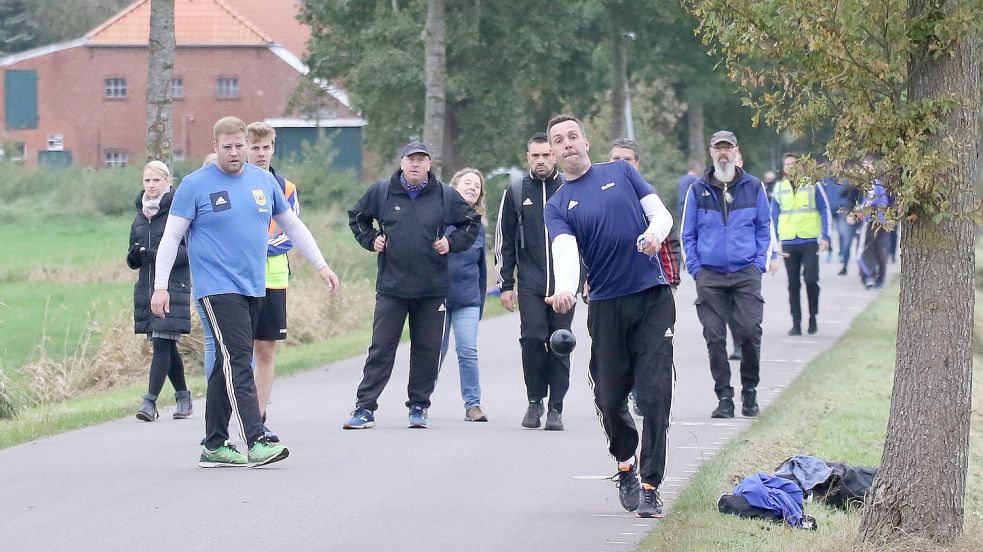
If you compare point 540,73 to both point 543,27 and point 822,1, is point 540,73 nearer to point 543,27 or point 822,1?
point 543,27

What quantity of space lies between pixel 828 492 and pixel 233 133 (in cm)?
389

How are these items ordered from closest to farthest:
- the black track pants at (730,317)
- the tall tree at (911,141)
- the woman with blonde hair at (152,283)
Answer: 1. the tall tree at (911,141)
2. the woman with blonde hair at (152,283)
3. the black track pants at (730,317)

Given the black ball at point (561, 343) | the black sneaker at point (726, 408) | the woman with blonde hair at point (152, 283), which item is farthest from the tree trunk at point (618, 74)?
the black ball at point (561, 343)

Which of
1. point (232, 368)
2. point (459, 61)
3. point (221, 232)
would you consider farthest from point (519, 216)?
point (459, 61)

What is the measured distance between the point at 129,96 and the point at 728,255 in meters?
58.0

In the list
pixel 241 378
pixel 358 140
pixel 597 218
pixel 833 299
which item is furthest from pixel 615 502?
pixel 358 140

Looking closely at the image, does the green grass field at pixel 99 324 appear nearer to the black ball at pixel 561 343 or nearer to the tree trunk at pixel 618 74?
the black ball at pixel 561 343

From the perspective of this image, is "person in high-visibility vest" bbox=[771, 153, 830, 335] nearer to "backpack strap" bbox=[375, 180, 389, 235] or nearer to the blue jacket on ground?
"backpack strap" bbox=[375, 180, 389, 235]

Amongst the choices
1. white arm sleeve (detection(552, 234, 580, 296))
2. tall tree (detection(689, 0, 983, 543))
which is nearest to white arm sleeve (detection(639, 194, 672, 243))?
white arm sleeve (detection(552, 234, 580, 296))

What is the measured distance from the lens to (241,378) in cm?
914

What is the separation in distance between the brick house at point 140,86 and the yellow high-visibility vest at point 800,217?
155 ft

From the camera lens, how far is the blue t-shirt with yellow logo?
9109 mm

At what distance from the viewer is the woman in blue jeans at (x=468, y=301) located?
38.0ft

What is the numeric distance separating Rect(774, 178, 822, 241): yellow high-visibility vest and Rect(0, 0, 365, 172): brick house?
4740 cm
